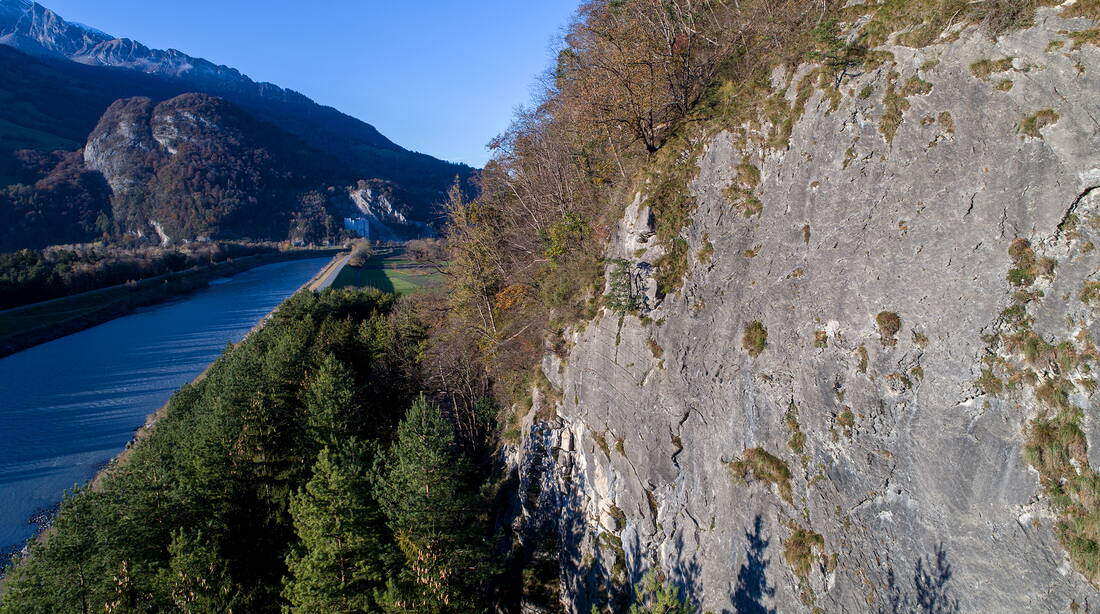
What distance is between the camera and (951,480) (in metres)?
6.25

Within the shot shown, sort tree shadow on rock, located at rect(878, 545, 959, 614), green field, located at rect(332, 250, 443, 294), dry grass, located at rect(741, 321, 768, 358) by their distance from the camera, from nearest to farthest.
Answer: tree shadow on rock, located at rect(878, 545, 959, 614)
dry grass, located at rect(741, 321, 768, 358)
green field, located at rect(332, 250, 443, 294)

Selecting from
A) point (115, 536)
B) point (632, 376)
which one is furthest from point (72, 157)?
point (632, 376)

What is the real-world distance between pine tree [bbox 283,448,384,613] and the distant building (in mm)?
144865

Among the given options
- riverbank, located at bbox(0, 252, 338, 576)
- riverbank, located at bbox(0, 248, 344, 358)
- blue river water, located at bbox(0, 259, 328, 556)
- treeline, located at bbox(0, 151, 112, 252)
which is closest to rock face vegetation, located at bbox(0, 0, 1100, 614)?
riverbank, located at bbox(0, 252, 338, 576)

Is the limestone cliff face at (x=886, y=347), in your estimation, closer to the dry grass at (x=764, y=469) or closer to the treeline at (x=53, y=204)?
the dry grass at (x=764, y=469)

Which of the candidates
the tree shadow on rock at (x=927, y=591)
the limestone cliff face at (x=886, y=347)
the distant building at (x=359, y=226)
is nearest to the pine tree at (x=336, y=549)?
the limestone cliff face at (x=886, y=347)

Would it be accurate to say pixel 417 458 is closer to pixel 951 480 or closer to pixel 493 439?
pixel 493 439

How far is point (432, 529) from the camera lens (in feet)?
38.7

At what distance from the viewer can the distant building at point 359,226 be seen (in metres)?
146

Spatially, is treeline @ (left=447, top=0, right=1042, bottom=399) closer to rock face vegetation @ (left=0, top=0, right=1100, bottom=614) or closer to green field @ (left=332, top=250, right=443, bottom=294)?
rock face vegetation @ (left=0, top=0, right=1100, bottom=614)

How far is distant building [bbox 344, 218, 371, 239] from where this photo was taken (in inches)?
5739

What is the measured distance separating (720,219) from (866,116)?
9.86 ft

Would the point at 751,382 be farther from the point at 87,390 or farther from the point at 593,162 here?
the point at 87,390

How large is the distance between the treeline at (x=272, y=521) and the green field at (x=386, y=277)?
32.5 m
